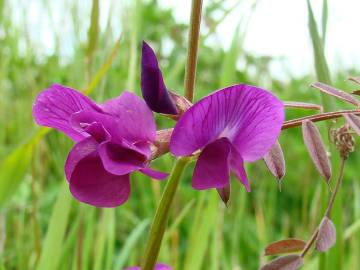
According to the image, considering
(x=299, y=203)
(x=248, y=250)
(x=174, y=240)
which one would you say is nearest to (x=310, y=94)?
(x=299, y=203)

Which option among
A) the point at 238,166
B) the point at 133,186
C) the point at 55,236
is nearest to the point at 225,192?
the point at 238,166

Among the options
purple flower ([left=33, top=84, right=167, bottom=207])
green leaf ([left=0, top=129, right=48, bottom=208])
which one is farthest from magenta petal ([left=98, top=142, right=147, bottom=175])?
green leaf ([left=0, top=129, right=48, bottom=208])

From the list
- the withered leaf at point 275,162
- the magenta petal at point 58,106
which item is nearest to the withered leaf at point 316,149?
the withered leaf at point 275,162

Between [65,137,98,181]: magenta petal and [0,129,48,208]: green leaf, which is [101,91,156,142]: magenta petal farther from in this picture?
[0,129,48,208]: green leaf

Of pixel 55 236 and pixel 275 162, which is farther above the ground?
pixel 275 162

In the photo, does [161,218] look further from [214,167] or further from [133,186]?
[133,186]
